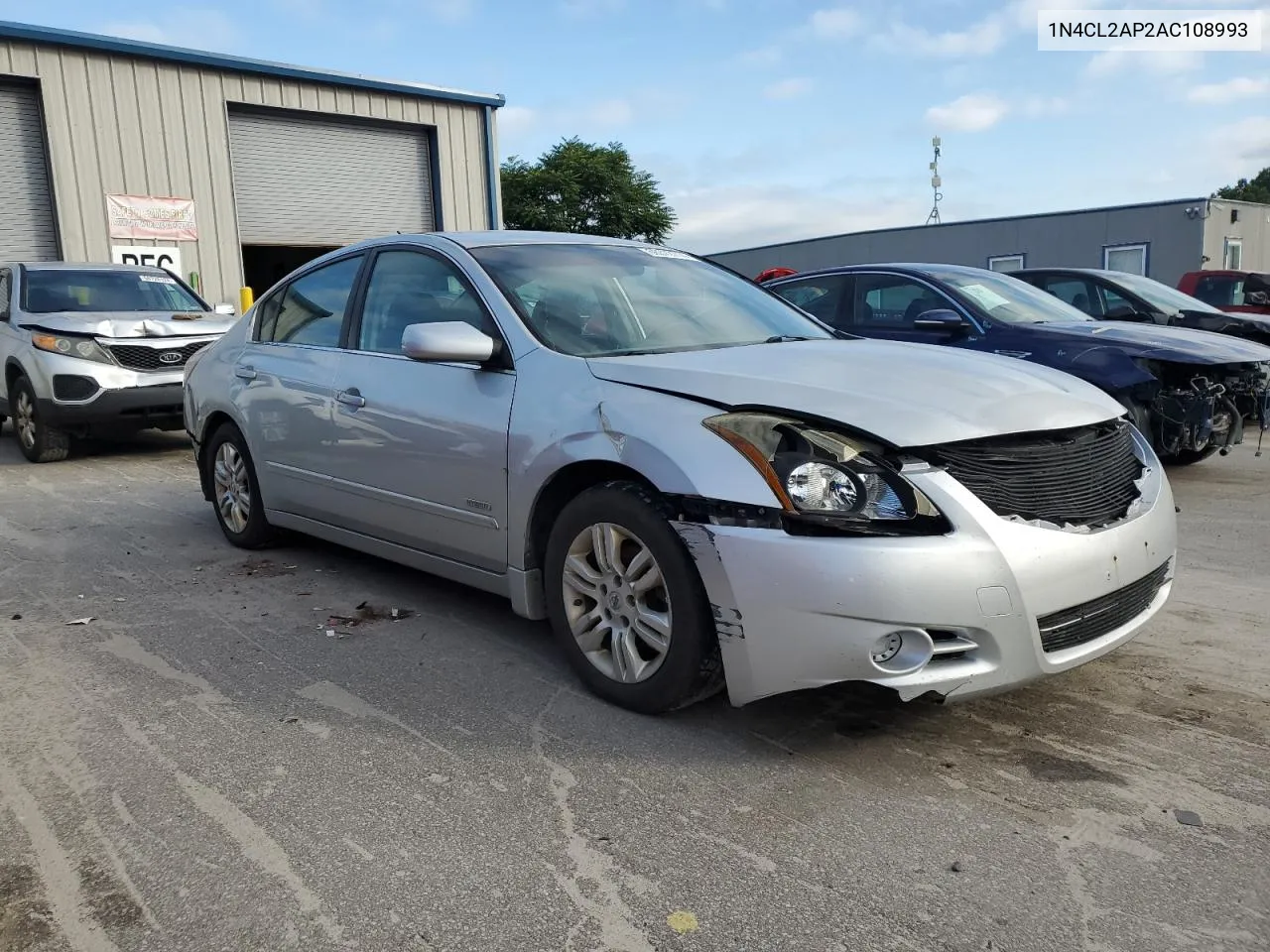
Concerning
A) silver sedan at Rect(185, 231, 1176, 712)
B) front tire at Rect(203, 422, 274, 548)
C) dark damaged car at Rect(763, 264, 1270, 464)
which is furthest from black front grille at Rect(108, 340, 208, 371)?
dark damaged car at Rect(763, 264, 1270, 464)

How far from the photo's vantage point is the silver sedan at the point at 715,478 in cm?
278

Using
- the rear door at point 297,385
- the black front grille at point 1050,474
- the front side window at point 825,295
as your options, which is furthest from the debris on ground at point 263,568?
the front side window at point 825,295

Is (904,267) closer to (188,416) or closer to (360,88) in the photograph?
(188,416)

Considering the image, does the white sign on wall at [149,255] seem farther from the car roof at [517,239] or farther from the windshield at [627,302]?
the windshield at [627,302]

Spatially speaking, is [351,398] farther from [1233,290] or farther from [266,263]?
[266,263]

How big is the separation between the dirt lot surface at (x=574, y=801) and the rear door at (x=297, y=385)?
2.53 ft

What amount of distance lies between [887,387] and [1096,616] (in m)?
0.89

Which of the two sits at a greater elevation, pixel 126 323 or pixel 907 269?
pixel 907 269

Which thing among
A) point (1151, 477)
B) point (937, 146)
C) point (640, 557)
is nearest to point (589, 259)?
point (640, 557)

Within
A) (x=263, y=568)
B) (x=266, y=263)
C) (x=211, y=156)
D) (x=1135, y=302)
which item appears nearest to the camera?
(x=263, y=568)

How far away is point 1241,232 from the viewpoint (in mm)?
24547

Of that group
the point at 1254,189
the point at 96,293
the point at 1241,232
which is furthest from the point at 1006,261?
the point at 1254,189

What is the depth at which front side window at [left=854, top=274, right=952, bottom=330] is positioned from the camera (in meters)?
7.67

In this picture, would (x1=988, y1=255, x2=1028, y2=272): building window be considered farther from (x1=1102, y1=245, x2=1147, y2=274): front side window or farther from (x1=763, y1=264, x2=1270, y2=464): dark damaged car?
(x1=763, y1=264, x2=1270, y2=464): dark damaged car
